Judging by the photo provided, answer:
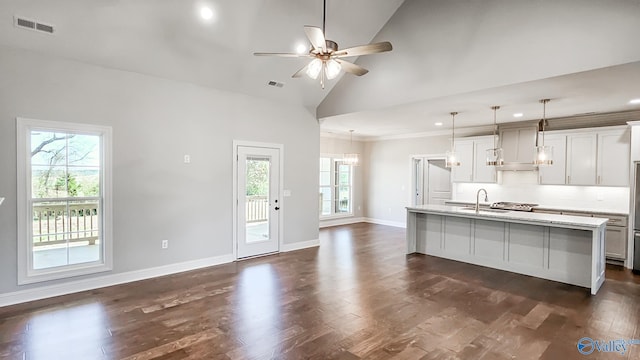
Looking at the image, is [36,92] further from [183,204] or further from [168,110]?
[183,204]

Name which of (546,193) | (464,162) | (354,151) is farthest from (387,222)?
(546,193)

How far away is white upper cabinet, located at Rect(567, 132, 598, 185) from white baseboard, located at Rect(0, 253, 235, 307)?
632 cm

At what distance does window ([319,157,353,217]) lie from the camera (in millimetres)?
9273

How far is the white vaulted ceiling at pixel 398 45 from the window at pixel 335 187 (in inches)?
138

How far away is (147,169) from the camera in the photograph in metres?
4.62

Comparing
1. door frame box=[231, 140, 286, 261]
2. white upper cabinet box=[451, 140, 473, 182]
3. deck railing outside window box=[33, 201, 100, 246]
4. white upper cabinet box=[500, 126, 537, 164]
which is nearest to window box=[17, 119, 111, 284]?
deck railing outside window box=[33, 201, 100, 246]

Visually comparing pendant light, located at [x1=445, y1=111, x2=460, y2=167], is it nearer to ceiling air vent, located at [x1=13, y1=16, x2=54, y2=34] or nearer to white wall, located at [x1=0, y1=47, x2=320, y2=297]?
white wall, located at [x1=0, y1=47, x2=320, y2=297]

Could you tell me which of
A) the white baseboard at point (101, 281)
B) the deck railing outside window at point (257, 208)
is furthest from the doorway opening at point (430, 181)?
the white baseboard at point (101, 281)

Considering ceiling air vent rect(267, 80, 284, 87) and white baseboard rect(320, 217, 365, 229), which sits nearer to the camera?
ceiling air vent rect(267, 80, 284, 87)

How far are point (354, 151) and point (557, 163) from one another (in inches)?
199

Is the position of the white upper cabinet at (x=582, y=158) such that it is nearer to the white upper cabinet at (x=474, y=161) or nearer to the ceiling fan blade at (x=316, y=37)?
the white upper cabinet at (x=474, y=161)

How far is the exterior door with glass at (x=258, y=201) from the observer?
567 centimetres

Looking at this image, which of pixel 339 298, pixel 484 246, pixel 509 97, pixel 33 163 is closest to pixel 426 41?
pixel 509 97

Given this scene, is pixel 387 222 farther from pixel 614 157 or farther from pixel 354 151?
pixel 614 157
